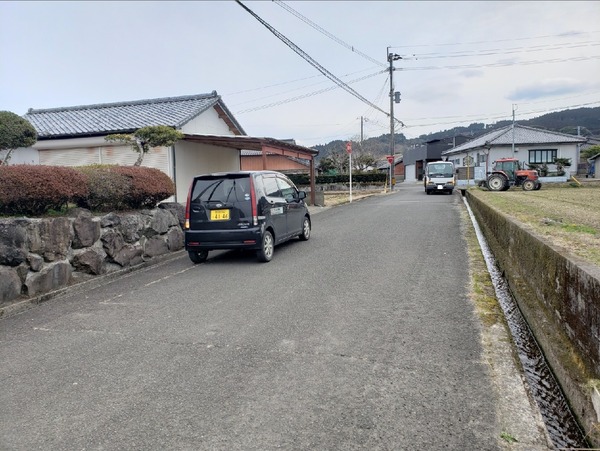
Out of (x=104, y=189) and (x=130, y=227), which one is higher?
(x=104, y=189)

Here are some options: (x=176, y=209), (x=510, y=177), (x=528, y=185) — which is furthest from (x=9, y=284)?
(x=528, y=185)

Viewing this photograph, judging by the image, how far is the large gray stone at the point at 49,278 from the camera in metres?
5.83

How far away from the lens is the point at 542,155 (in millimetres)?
40281

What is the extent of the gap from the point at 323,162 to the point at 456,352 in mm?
47246

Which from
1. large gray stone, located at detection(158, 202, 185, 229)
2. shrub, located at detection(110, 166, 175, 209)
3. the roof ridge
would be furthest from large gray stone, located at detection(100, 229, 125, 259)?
the roof ridge

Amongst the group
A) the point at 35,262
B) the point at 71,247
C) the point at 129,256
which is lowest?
the point at 129,256

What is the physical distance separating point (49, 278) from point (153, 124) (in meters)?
10.6

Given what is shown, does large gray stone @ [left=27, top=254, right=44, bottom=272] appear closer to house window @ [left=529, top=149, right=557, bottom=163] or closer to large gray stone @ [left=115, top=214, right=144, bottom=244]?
large gray stone @ [left=115, top=214, right=144, bottom=244]

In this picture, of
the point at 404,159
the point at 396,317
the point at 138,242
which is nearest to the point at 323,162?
the point at 404,159

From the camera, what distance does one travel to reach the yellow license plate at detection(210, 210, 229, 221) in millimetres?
7824

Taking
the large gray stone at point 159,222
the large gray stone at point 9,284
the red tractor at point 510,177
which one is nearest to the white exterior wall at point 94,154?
the large gray stone at point 159,222

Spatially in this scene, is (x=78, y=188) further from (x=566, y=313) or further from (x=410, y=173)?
(x=410, y=173)

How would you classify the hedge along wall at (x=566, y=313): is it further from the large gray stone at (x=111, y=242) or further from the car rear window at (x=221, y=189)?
the large gray stone at (x=111, y=242)

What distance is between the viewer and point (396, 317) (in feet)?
15.5
